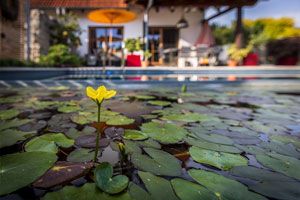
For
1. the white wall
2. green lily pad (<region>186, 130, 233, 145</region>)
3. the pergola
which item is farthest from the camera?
the white wall

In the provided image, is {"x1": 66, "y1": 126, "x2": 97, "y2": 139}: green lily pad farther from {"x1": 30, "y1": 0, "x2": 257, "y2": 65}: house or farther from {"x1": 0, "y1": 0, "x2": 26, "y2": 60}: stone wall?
{"x1": 30, "y1": 0, "x2": 257, "y2": 65}: house

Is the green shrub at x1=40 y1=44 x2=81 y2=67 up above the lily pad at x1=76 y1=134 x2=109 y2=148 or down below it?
above

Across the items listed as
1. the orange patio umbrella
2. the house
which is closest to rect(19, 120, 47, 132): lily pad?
the orange patio umbrella

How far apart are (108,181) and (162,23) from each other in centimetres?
902

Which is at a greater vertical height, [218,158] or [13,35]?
[13,35]

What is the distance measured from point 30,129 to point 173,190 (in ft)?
2.64

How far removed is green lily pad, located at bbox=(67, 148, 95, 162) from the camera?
0.62 metres

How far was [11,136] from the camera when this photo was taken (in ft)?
2.68

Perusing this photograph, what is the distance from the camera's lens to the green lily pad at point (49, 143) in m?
0.68

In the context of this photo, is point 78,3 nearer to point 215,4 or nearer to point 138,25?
point 138,25

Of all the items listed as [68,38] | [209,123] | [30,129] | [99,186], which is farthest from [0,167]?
[68,38]

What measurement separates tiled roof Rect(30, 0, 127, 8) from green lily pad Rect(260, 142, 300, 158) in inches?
325

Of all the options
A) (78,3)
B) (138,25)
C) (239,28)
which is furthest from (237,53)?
(78,3)

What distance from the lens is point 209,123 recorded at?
1092 mm
